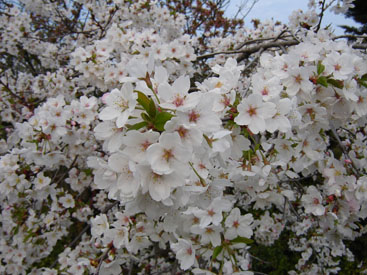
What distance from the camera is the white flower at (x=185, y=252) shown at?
57.4 inches

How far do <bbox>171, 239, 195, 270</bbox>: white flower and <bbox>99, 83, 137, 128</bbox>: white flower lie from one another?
845mm

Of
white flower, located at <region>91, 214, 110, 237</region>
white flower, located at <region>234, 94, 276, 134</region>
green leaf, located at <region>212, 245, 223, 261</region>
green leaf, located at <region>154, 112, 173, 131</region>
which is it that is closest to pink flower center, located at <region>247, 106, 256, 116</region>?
white flower, located at <region>234, 94, 276, 134</region>

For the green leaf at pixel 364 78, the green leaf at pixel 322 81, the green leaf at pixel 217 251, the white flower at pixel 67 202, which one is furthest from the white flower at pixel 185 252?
the white flower at pixel 67 202

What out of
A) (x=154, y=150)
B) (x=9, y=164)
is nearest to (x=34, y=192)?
(x=9, y=164)

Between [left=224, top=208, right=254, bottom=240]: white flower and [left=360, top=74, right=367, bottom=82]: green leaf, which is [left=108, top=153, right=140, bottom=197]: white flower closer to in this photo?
[left=224, top=208, right=254, bottom=240]: white flower

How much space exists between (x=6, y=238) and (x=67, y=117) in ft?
7.96

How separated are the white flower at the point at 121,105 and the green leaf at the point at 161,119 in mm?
93

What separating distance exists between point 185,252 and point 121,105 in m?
0.96

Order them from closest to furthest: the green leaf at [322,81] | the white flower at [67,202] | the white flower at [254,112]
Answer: the white flower at [254,112] < the green leaf at [322,81] < the white flower at [67,202]

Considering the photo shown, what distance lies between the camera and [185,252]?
1.50 metres

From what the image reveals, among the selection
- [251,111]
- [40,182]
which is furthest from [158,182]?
[40,182]

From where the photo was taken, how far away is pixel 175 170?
877mm

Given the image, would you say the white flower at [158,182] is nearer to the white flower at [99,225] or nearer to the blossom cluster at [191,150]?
the blossom cluster at [191,150]

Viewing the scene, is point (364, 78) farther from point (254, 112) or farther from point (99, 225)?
point (99, 225)
